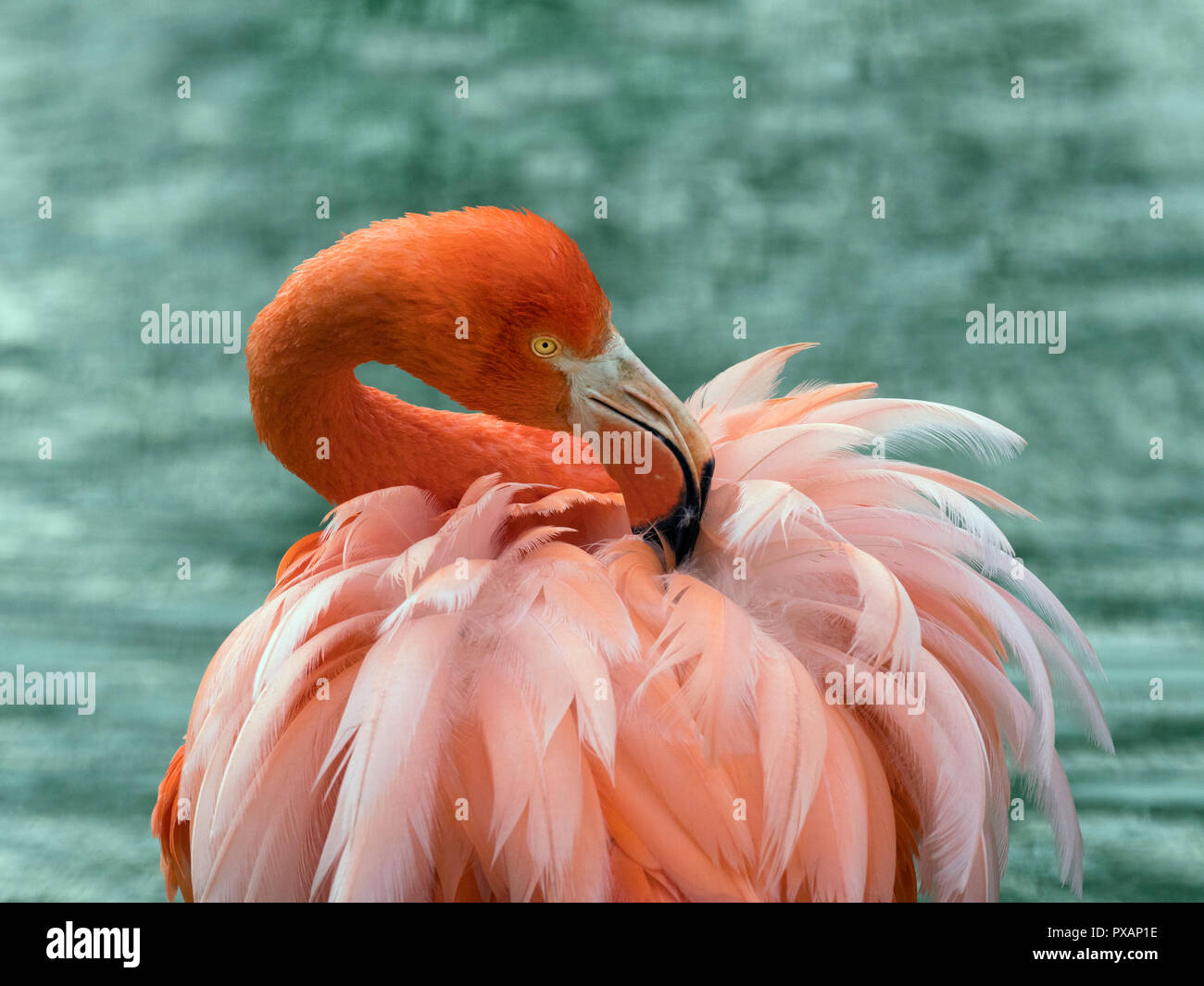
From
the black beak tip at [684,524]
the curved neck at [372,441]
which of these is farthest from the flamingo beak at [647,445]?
the curved neck at [372,441]

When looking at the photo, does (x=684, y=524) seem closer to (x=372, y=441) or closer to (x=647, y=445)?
(x=647, y=445)

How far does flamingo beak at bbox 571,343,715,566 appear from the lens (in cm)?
96

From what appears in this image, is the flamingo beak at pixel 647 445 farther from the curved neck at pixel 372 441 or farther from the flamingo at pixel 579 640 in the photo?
the curved neck at pixel 372 441

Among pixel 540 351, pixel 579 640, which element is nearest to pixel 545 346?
pixel 540 351

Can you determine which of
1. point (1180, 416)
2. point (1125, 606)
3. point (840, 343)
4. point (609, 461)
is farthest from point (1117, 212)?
point (609, 461)

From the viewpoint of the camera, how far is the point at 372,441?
106cm

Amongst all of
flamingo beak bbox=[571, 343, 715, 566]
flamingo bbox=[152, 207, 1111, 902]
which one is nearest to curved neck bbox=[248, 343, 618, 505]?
flamingo bbox=[152, 207, 1111, 902]

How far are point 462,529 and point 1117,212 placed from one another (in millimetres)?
1576

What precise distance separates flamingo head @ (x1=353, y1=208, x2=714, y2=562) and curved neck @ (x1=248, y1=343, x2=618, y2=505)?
0.07 meters

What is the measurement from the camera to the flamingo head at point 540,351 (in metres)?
0.92

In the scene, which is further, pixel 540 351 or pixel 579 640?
pixel 540 351

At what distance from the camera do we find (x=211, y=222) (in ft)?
6.68

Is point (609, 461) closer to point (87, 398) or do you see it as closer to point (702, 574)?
point (702, 574)
